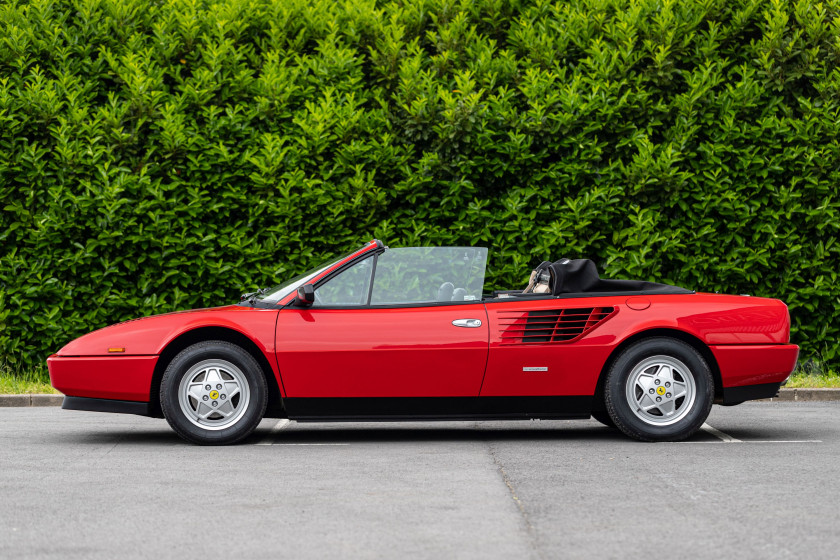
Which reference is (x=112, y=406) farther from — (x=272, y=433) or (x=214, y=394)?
(x=272, y=433)

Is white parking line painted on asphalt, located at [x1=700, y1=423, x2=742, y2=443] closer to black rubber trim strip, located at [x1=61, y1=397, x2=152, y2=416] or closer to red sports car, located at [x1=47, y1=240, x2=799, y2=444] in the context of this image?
red sports car, located at [x1=47, y1=240, x2=799, y2=444]

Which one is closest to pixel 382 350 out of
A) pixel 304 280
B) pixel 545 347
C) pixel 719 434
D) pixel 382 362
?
pixel 382 362

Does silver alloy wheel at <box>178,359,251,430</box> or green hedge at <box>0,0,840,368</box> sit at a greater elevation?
green hedge at <box>0,0,840,368</box>

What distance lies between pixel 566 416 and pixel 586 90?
4770mm

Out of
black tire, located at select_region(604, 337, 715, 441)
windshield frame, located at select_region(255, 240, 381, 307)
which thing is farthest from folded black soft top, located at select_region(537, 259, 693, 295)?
windshield frame, located at select_region(255, 240, 381, 307)

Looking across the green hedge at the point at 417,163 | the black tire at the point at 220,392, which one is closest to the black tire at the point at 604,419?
the green hedge at the point at 417,163

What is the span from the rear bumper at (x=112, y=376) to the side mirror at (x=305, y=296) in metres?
1.08

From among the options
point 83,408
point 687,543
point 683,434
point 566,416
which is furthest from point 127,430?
point 687,543

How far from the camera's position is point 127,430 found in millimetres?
9375

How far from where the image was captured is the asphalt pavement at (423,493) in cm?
504

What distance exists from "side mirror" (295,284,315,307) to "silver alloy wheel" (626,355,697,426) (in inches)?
90.7

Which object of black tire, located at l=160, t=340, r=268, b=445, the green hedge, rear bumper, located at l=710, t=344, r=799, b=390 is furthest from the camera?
the green hedge

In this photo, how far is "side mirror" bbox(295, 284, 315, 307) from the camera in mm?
8086

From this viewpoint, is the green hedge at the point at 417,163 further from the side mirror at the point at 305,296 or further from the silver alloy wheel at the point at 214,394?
the silver alloy wheel at the point at 214,394
